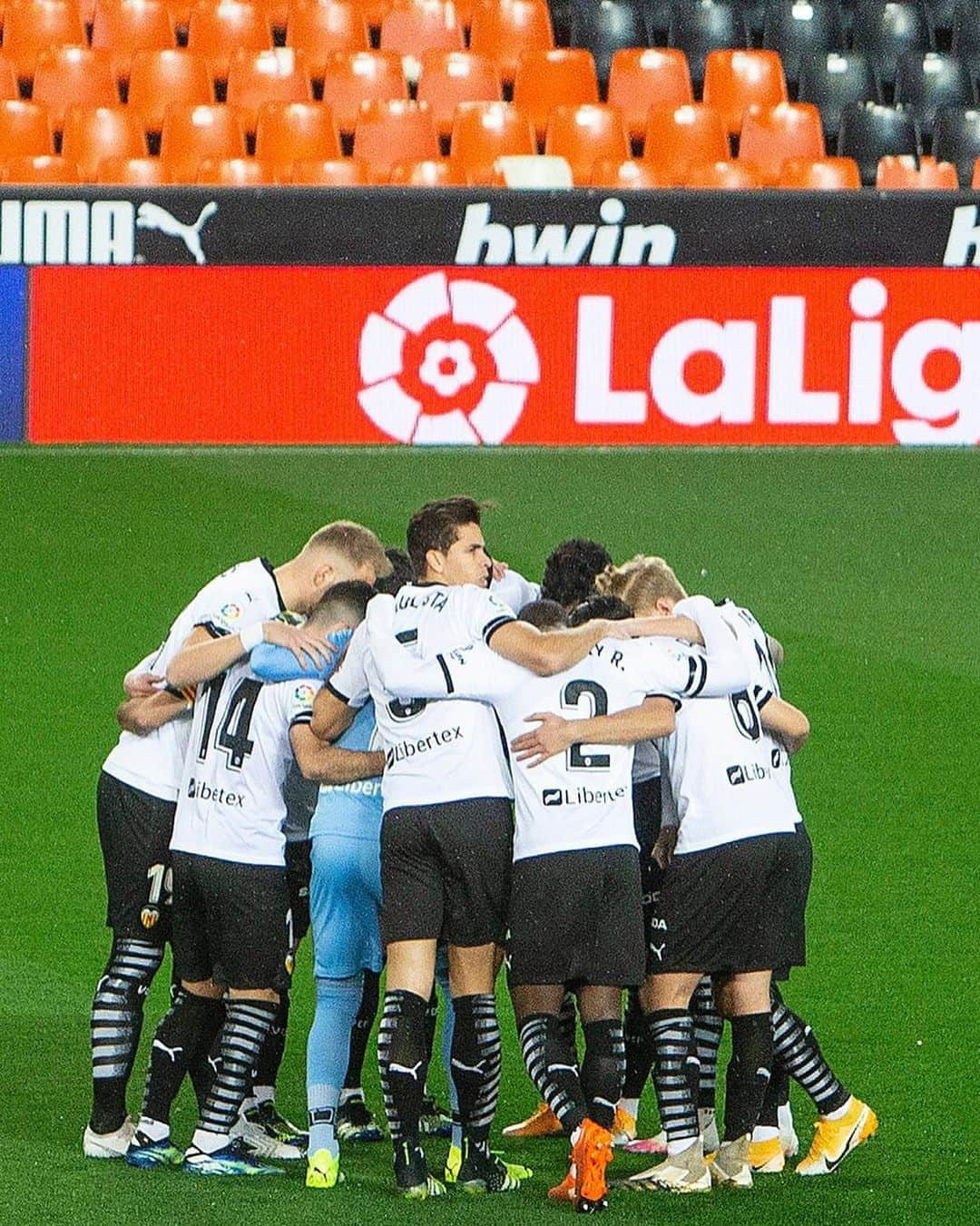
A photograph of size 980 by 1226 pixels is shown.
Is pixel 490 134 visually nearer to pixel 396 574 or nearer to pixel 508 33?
pixel 508 33

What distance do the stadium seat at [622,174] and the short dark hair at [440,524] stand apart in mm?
9425

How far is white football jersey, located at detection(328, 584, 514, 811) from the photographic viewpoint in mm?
5719

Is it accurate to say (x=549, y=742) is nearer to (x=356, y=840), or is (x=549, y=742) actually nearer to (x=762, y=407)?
(x=356, y=840)

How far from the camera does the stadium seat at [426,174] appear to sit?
14969 mm

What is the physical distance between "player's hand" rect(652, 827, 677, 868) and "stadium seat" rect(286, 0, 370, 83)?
11.8 metres

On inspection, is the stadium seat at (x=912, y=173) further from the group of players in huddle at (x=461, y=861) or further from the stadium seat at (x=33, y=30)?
the group of players in huddle at (x=461, y=861)

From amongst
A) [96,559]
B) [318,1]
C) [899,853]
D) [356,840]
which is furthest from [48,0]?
[356,840]

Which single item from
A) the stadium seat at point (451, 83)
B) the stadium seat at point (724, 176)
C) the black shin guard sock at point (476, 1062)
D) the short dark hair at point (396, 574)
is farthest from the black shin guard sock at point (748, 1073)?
the stadium seat at point (451, 83)

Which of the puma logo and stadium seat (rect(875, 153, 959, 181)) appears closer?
the puma logo

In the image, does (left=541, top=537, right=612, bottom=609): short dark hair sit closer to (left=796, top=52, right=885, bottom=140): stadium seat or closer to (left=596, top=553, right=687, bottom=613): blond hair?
(left=596, top=553, right=687, bottom=613): blond hair

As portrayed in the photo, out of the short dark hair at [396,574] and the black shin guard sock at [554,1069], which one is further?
the short dark hair at [396,574]

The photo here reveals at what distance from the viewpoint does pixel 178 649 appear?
6.09 m

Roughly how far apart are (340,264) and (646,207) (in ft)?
5.84

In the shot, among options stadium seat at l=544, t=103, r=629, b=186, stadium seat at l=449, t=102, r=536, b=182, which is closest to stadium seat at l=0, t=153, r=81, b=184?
stadium seat at l=449, t=102, r=536, b=182
